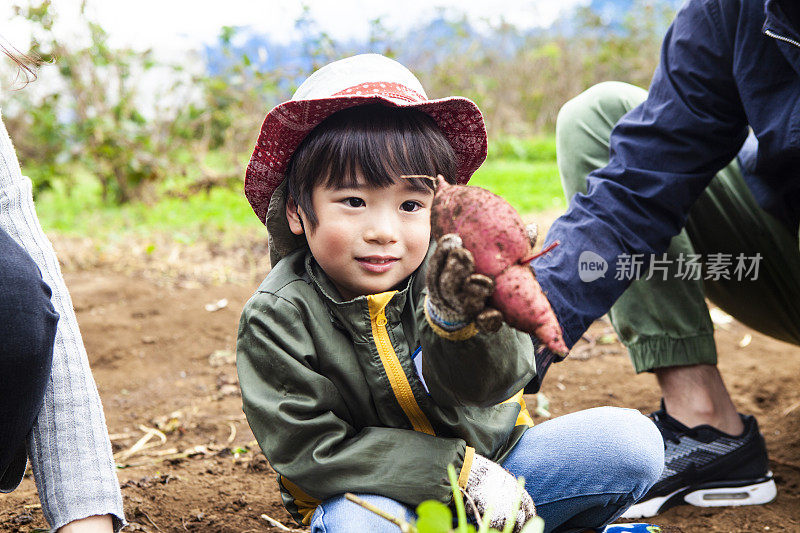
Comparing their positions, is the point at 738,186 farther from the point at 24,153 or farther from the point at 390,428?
the point at 24,153

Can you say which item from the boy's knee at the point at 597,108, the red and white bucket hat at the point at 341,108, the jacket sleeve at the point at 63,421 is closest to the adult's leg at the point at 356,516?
the jacket sleeve at the point at 63,421

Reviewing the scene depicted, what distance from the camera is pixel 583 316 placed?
5.87 ft

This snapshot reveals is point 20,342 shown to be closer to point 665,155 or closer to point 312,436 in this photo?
point 312,436

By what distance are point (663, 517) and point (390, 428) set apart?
0.91 m

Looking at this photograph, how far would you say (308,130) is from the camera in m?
1.49

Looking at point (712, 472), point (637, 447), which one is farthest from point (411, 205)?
point (712, 472)

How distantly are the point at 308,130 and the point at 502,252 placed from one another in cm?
60

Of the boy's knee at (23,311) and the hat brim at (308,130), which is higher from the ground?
the hat brim at (308,130)

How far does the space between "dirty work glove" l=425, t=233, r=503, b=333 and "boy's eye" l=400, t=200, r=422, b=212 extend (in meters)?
0.35

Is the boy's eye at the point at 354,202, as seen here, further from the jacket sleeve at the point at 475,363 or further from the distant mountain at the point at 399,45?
the distant mountain at the point at 399,45

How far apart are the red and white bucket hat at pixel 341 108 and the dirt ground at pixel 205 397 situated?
2.59 ft

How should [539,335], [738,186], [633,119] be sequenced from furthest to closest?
1. [738,186]
2. [633,119]
3. [539,335]

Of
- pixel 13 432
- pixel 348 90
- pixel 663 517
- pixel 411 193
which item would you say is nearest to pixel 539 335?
pixel 411 193

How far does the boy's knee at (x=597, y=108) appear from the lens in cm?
219
